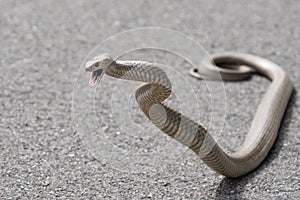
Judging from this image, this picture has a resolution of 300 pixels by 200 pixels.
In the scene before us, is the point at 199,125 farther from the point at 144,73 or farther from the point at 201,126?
the point at 144,73

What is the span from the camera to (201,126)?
11.9 feet

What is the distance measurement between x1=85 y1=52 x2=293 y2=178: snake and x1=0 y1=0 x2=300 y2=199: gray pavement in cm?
9

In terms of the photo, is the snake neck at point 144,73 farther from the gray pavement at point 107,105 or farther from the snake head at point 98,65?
the gray pavement at point 107,105

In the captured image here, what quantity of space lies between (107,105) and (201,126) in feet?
5.05

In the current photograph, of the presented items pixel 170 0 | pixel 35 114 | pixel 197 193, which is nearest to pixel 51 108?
pixel 35 114

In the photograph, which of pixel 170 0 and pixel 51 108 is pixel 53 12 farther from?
pixel 51 108

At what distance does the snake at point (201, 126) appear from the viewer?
3.33 meters

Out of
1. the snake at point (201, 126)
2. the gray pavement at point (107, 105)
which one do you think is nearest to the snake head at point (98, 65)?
the snake at point (201, 126)

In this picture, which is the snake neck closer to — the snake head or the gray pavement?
the snake head

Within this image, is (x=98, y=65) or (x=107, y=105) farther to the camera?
(x=107, y=105)

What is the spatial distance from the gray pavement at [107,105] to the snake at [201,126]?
0.31 ft

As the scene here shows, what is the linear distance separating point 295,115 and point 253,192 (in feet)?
4.19

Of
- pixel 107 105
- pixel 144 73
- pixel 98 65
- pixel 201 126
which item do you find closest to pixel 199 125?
pixel 201 126

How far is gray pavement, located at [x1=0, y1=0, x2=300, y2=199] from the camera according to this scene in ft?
12.8
